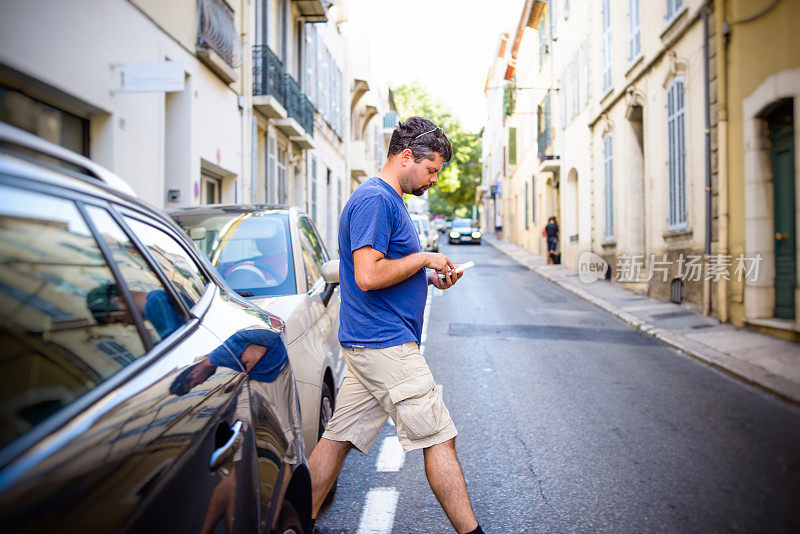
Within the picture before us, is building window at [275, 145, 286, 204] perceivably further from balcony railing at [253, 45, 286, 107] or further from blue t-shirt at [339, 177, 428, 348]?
blue t-shirt at [339, 177, 428, 348]

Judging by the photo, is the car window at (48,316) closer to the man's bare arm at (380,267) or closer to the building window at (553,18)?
the man's bare arm at (380,267)

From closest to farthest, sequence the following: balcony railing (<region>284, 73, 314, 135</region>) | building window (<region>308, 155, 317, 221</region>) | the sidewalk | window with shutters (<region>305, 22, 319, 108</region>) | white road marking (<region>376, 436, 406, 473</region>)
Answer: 1. white road marking (<region>376, 436, 406, 473</region>)
2. the sidewalk
3. balcony railing (<region>284, 73, 314, 135</region>)
4. window with shutters (<region>305, 22, 319, 108</region>)
5. building window (<region>308, 155, 317, 221</region>)

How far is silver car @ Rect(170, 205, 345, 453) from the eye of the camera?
3.69 m

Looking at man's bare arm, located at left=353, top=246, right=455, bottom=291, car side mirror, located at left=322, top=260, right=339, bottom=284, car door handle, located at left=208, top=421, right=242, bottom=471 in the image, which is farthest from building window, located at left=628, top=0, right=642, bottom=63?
car door handle, located at left=208, top=421, right=242, bottom=471

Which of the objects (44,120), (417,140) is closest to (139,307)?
(417,140)

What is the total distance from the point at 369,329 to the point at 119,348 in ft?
4.92

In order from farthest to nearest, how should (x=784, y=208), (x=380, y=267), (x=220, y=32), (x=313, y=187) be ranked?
1. (x=313, y=187)
2. (x=220, y=32)
3. (x=784, y=208)
4. (x=380, y=267)

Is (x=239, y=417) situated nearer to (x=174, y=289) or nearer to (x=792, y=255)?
(x=174, y=289)

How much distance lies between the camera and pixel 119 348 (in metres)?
1.45

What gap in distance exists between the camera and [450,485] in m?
2.76

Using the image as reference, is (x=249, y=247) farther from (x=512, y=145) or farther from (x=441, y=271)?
(x=512, y=145)

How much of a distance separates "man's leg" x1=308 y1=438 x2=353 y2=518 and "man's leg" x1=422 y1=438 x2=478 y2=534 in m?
0.42

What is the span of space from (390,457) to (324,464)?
178 cm

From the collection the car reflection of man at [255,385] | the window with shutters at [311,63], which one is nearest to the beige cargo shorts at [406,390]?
the car reflection of man at [255,385]
